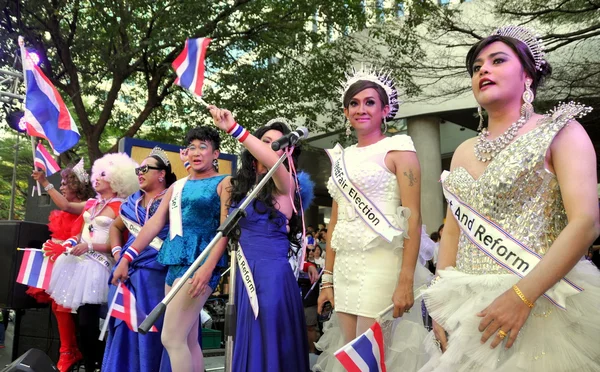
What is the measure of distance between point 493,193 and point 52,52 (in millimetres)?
10454

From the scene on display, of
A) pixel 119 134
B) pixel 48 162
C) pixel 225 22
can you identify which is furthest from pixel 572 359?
pixel 119 134

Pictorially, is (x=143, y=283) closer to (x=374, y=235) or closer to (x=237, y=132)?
(x=237, y=132)

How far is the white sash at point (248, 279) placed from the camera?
2814mm

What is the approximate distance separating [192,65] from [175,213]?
1.02 metres

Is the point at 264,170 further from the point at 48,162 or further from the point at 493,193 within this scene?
the point at 48,162

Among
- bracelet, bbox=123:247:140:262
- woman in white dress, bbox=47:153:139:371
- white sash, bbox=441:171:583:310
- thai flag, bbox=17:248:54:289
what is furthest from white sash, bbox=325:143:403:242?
thai flag, bbox=17:248:54:289

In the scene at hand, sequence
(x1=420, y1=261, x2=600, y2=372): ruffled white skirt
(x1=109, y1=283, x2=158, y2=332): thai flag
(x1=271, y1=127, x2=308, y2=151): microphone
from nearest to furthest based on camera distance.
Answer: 1. (x1=420, y1=261, x2=600, y2=372): ruffled white skirt
2. (x1=271, y1=127, x2=308, y2=151): microphone
3. (x1=109, y1=283, x2=158, y2=332): thai flag

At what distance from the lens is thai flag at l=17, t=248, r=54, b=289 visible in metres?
4.48

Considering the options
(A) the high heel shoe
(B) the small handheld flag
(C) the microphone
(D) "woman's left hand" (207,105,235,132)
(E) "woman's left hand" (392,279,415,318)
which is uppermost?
(B) the small handheld flag

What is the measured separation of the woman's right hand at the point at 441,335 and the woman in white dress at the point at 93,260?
3293 millimetres

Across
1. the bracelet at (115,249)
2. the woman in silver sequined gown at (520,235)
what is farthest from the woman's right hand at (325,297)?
the bracelet at (115,249)

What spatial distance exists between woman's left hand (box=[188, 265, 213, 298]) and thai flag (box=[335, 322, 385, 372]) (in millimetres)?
1084

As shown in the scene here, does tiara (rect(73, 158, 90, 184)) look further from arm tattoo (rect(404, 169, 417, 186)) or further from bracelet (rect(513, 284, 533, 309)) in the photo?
bracelet (rect(513, 284, 533, 309))

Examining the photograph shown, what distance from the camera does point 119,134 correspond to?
43.5 feet
